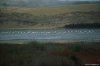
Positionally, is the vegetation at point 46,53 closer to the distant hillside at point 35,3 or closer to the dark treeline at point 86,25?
Answer: the dark treeline at point 86,25

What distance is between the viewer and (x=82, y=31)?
7.13 m

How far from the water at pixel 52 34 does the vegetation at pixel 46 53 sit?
0.17 meters

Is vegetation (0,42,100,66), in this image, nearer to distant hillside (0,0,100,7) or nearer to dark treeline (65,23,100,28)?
dark treeline (65,23,100,28)

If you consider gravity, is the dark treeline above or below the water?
above

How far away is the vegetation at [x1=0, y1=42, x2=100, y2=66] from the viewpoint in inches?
265

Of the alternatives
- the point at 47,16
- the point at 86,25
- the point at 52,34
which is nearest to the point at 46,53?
the point at 52,34

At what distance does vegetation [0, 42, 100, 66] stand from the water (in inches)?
6.9

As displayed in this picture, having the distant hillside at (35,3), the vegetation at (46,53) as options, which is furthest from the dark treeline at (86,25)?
the distant hillside at (35,3)

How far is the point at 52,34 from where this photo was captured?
7.15m

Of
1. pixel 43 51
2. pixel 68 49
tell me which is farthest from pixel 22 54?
pixel 68 49

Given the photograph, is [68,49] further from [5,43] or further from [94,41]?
[5,43]

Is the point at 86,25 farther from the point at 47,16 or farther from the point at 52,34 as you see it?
the point at 47,16

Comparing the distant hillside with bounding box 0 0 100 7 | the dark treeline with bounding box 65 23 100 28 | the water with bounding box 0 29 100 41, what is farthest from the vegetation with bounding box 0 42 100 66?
the distant hillside with bounding box 0 0 100 7

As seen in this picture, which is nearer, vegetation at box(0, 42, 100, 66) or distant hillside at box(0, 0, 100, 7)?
vegetation at box(0, 42, 100, 66)
